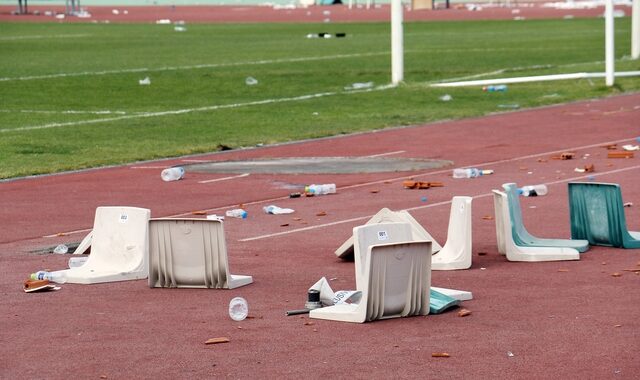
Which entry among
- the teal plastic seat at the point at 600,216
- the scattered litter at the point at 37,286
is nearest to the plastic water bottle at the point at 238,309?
the scattered litter at the point at 37,286

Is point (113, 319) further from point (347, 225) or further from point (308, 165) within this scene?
point (308, 165)

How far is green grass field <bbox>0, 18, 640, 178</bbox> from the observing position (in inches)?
1090

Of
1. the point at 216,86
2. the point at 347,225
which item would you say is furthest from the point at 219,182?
the point at 216,86

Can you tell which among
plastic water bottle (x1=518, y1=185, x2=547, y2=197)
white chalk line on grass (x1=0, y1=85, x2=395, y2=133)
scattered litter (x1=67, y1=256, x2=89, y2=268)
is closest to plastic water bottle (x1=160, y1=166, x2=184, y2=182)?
plastic water bottle (x1=518, y1=185, x2=547, y2=197)

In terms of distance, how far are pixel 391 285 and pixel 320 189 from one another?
835 cm

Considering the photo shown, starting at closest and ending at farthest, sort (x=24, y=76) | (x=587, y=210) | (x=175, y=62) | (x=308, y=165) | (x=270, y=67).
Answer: (x=587, y=210), (x=308, y=165), (x=24, y=76), (x=270, y=67), (x=175, y=62)

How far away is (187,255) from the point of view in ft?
40.9

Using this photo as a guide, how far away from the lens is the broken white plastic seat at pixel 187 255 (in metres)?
12.4

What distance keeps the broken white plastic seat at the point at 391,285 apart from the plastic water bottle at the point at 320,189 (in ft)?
26.1

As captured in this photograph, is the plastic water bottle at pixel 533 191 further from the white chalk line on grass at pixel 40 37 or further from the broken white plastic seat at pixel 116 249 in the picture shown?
the white chalk line on grass at pixel 40 37

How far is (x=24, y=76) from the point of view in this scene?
44.4 meters

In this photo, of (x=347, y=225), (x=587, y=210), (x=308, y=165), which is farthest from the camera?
(x=308, y=165)

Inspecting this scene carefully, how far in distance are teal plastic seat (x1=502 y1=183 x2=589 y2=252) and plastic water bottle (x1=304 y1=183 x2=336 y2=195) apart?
212 inches

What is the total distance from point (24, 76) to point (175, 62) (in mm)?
A: 7633
